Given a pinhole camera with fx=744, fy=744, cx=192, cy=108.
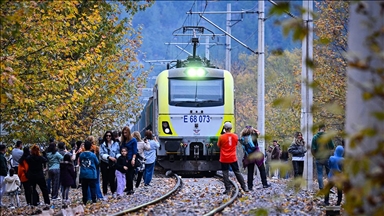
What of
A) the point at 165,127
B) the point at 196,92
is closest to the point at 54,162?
the point at 165,127

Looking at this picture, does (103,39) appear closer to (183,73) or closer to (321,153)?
(183,73)

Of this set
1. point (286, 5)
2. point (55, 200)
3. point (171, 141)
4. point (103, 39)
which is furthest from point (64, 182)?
point (286, 5)

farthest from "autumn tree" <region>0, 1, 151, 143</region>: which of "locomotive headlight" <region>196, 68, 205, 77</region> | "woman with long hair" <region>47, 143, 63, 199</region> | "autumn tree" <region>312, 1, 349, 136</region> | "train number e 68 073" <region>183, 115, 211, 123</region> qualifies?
"autumn tree" <region>312, 1, 349, 136</region>

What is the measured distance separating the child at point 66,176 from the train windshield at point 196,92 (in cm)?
821

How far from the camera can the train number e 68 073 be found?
24141 millimetres

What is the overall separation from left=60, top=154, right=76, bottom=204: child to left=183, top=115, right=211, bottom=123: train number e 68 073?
8265mm

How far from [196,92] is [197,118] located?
2.89 ft

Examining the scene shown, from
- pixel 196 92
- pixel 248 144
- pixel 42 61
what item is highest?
pixel 42 61

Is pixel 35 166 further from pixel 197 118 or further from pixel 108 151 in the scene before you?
pixel 197 118

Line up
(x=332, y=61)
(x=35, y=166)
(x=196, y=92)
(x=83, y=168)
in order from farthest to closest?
(x=332, y=61), (x=196, y=92), (x=35, y=166), (x=83, y=168)

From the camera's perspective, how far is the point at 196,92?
2439 centimetres

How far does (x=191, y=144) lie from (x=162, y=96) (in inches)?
72.3

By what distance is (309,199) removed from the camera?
1518cm

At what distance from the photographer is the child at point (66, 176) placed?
16.1 metres
